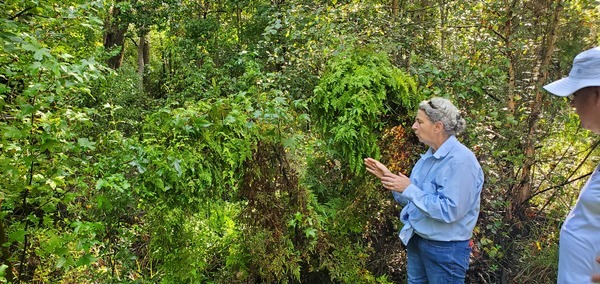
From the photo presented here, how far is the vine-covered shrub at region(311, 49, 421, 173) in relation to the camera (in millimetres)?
2750

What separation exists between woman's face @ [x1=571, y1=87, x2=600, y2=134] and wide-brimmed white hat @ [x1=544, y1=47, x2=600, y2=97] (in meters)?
0.04

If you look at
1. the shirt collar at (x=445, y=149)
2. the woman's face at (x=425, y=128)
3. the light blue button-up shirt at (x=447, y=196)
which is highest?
the woman's face at (x=425, y=128)

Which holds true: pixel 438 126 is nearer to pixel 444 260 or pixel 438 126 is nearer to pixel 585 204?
pixel 444 260

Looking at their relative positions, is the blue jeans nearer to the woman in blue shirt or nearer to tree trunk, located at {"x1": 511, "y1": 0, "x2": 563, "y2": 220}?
the woman in blue shirt

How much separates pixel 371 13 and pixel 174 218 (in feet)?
10.9

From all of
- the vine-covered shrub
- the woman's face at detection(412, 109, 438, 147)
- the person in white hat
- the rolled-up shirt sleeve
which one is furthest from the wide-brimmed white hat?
the vine-covered shrub

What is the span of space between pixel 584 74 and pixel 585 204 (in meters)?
0.47

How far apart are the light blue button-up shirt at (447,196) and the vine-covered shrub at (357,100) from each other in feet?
1.63

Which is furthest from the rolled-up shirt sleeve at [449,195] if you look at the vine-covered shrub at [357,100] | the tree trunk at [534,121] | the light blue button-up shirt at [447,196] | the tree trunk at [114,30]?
the tree trunk at [114,30]

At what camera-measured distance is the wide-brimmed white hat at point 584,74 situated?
1.41m

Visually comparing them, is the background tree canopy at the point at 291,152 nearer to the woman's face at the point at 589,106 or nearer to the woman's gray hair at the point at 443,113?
the woman's gray hair at the point at 443,113

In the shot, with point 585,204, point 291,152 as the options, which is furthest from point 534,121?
point 585,204

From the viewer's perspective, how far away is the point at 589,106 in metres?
1.45

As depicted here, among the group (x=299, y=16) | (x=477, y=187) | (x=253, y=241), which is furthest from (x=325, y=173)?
(x=299, y=16)
